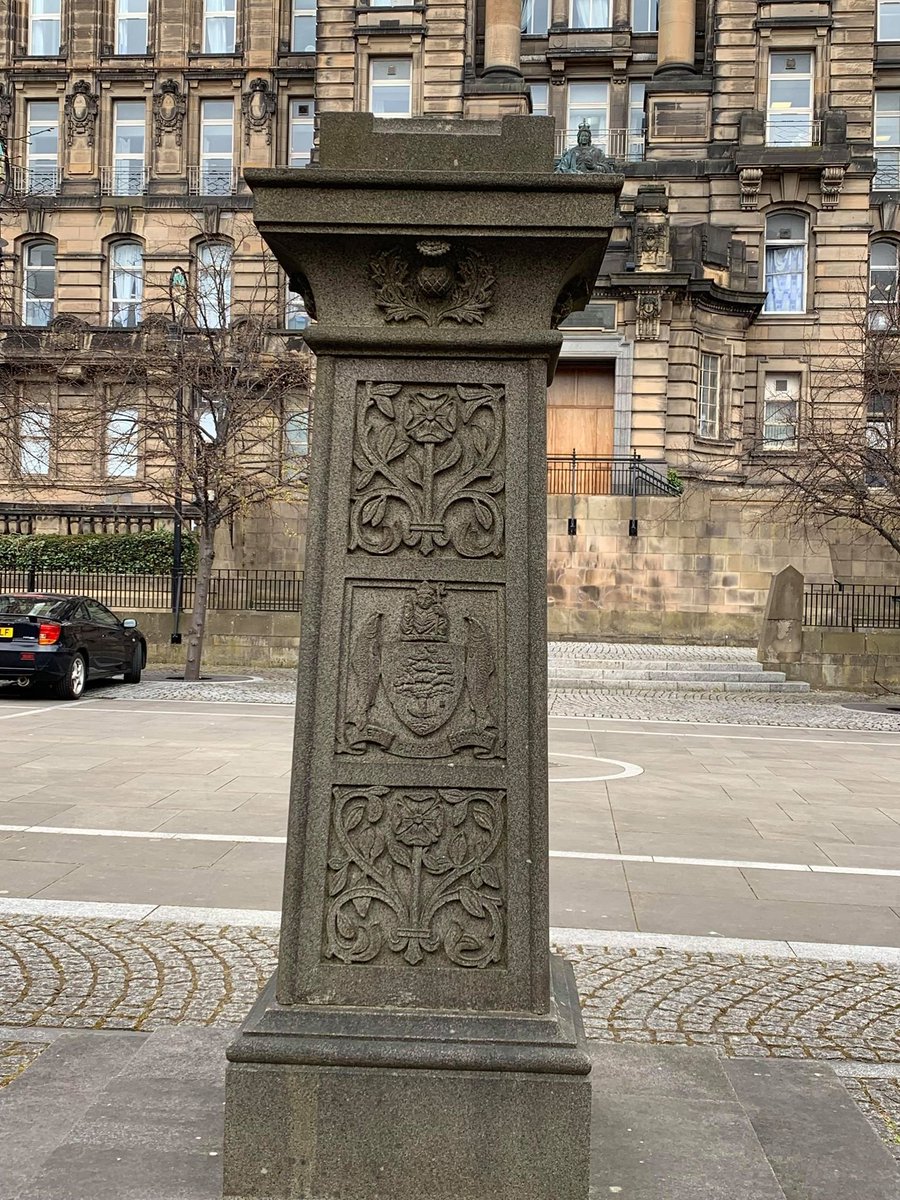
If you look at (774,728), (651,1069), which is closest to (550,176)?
(651,1069)

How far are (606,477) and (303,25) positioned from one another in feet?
75.6

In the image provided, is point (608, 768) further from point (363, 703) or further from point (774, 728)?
point (363, 703)

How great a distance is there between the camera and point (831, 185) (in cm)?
3975

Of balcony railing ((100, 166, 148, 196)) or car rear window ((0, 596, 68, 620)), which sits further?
balcony railing ((100, 166, 148, 196))

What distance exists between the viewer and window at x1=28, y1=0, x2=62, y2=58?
45875mm

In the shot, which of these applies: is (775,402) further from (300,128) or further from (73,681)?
(73,681)

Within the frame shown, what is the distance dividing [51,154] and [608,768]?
41318 millimetres

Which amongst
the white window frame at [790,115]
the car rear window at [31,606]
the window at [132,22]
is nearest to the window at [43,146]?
the window at [132,22]

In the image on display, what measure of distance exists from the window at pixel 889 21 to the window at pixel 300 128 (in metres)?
19.3

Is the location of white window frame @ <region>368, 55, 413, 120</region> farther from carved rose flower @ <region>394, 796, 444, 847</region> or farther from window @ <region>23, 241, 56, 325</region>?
carved rose flower @ <region>394, 796, 444, 847</region>

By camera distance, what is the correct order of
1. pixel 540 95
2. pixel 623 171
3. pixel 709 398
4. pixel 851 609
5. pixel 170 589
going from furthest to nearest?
pixel 540 95 < pixel 623 171 < pixel 709 398 < pixel 170 589 < pixel 851 609

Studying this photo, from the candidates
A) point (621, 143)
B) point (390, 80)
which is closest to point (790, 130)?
point (621, 143)

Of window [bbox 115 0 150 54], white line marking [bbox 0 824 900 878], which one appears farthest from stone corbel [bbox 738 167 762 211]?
white line marking [bbox 0 824 900 878]

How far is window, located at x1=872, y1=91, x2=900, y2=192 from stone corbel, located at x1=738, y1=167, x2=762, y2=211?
483 cm
